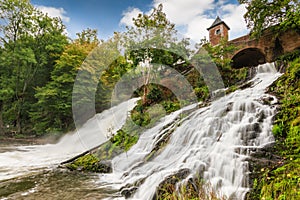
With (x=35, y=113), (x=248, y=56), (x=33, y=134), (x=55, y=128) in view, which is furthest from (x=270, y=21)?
(x=33, y=134)

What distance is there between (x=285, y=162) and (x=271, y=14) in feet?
39.2

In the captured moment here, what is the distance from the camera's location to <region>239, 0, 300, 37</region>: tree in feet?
35.4

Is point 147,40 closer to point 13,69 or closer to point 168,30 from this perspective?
point 168,30

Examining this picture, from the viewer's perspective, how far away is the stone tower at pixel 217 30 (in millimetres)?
19534

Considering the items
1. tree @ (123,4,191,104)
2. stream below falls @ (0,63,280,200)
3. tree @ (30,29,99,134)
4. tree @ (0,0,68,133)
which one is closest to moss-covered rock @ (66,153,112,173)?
stream below falls @ (0,63,280,200)

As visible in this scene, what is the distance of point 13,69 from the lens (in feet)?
56.0

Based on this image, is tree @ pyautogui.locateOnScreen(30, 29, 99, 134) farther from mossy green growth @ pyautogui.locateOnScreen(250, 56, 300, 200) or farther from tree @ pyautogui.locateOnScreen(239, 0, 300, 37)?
mossy green growth @ pyautogui.locateOnScreen(250, 56, 300, 200)

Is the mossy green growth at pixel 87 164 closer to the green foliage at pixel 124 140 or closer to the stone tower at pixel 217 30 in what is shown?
the green foliage at pixel 124 140

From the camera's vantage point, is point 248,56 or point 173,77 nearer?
point 173,77

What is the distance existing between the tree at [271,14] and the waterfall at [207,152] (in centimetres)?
824

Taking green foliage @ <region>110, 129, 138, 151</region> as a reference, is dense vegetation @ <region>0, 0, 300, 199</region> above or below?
above

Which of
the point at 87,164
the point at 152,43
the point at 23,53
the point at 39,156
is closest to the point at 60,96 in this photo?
the point at 23,53

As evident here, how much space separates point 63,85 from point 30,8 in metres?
7.32

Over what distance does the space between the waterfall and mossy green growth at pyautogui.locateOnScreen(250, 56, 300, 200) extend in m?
0.19
